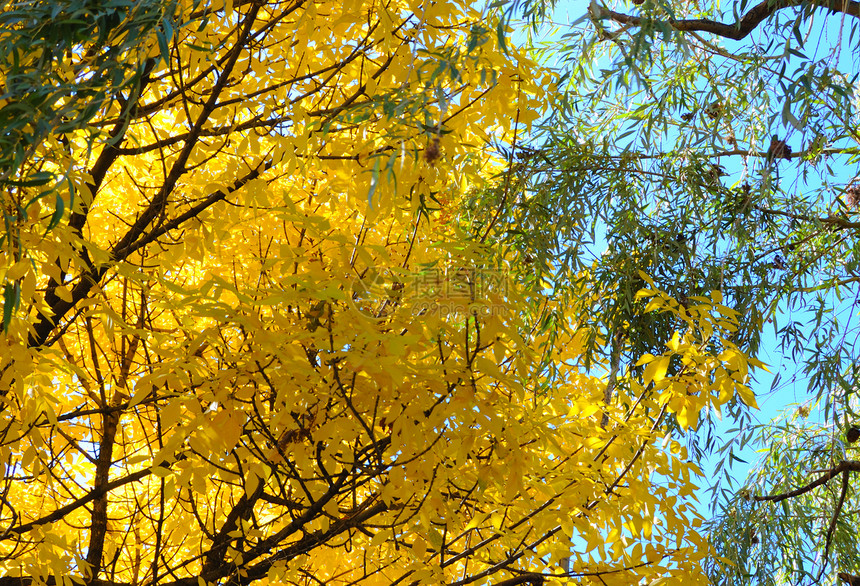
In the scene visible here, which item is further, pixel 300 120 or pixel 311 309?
pixel 300 120

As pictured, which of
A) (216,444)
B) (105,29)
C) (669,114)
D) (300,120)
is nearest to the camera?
(105,29)

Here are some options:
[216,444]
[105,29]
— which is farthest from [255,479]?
[105,29]

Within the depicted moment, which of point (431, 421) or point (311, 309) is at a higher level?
point (311, 309)

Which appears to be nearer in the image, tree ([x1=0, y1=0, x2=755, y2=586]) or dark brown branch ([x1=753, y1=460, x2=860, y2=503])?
tree ([x1=0, y1=0, x2=755, y2=586])

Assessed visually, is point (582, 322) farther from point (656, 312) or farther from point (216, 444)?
point (216, 444)

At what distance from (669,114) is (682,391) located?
6.11 feet

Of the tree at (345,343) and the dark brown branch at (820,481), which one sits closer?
the tree at (345,343)

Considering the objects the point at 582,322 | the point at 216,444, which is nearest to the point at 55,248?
the point at 216,444

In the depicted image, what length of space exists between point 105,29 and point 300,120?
72 centimetres

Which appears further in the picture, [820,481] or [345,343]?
[820,481]

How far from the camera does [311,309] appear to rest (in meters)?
1.73

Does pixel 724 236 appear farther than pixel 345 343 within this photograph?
Yes

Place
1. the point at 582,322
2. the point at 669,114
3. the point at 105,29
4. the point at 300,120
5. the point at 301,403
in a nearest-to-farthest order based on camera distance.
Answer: the point at 105,29 < the point at 301,403 < the point at 300,120 < the point at 669,114 < the point at 582,322

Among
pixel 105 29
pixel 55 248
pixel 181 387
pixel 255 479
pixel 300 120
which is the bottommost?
pixel 255 479
